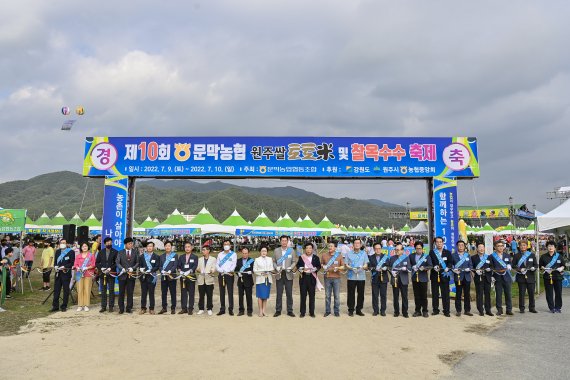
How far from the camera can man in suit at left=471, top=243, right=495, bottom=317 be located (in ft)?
29.0

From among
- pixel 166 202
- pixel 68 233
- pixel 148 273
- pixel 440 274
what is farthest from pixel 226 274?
pixel 166 202

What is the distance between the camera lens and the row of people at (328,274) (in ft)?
28.6

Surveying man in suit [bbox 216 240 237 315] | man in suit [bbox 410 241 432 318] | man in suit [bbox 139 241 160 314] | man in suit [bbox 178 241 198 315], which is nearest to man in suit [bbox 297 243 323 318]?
man in suit [bbox 216 240 237 315]

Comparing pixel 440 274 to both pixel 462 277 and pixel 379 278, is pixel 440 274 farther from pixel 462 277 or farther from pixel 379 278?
pixel 379 278

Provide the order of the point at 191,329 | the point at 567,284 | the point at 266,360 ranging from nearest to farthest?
the point at 266,360, the point at 191,329, the point at 567,284

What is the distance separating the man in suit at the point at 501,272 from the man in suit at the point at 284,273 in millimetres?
4456

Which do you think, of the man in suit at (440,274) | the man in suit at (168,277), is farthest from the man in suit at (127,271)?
the man in suit at (440,274)

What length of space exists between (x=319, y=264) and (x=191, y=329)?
292cm

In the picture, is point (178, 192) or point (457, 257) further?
point (178, 192)

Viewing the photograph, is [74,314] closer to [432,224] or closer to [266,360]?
[266,360]

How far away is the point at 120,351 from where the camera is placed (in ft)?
19.4

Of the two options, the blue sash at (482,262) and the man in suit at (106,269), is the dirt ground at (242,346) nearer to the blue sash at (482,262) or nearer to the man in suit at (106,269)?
the man in suit at (106,269)

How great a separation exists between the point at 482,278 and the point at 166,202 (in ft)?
411

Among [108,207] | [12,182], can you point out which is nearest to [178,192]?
[12,182]
